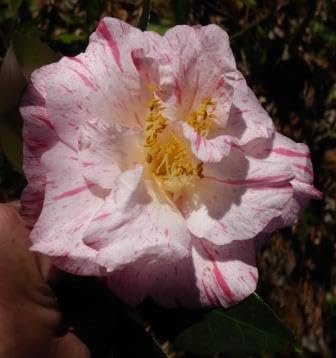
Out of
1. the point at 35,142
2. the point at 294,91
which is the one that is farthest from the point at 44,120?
the point at 294,91

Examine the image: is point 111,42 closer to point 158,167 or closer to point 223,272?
point 158,167

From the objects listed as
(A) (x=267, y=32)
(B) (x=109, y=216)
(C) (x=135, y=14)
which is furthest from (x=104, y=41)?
(A) (x=267, y=32)

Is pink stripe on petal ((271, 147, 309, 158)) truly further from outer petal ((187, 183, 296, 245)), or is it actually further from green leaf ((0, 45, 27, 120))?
green leaf ((0, 45, 27, 120))

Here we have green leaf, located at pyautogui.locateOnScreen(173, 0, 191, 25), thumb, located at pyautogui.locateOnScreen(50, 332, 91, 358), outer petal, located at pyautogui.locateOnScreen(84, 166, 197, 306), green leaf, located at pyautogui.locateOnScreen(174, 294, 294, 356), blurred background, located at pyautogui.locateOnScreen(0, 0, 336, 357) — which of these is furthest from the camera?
blurred background, located at pyautogui.locateOnScreen(0, 0, 336, 357)

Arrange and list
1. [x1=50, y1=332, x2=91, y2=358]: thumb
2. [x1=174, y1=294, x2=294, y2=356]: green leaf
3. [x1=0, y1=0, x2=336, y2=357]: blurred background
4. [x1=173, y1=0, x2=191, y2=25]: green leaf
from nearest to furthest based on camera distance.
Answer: [x1=50, y1=332, x2=91, y2=358]: thumb, [x1=174, y1=294, x2=294, y2=356]: green leaf, [x1=173, y1=0, x2=191, y2=25]: green leaf, [x1=0, y1=0, x2=336, y2=357]: blurred background

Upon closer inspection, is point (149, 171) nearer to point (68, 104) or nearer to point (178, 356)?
point (68, 104)

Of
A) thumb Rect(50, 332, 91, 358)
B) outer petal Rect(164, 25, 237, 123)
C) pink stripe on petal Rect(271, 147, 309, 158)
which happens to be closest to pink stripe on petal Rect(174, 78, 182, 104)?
outer petal Rect(164, 25, 237, 123)
